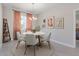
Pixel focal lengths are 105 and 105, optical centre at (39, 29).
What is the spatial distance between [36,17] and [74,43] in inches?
66.0

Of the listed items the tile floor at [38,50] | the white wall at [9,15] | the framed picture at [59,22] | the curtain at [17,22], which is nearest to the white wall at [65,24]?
the framed picture at [59,22]

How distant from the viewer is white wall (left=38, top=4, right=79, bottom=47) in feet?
9.95

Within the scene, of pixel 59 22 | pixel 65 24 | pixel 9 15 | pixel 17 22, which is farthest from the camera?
pixel 65 24

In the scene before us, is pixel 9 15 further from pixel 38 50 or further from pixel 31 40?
pixel 38 50

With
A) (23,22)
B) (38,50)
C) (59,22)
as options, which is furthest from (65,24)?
(23,22)

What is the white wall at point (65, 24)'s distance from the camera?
303cm

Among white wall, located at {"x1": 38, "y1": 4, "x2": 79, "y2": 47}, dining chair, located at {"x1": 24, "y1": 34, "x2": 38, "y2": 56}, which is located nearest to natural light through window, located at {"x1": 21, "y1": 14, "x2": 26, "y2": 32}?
dining chair, located at {"x1": 24, "y1": 34, "x2": 38, "y2": 56}

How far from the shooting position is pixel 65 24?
11.3ft

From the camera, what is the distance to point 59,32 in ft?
10.8

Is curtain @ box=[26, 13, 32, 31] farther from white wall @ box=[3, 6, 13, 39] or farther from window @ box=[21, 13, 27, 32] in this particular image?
white wall @ box=[3, 6, 13, 39]

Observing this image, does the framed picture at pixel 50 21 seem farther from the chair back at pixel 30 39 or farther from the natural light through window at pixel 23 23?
the natural light through window at pixel 23 23

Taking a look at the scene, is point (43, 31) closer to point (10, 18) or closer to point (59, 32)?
point (59, 32)

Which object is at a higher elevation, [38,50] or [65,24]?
[65,24]

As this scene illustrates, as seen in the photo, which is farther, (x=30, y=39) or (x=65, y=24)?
(x=65, y=24)
